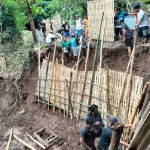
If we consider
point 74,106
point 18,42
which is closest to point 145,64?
point 74,106

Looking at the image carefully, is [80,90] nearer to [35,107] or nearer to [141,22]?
[35,107]

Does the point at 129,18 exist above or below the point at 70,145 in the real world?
above

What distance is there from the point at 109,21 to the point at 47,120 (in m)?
4.39

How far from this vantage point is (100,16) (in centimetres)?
856

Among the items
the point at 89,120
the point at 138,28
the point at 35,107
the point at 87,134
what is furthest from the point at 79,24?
the point at 87,134

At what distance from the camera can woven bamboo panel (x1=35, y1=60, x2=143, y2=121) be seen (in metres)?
4.92

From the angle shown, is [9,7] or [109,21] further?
[9,7]

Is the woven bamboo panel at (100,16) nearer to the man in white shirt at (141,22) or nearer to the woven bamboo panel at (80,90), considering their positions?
the man in white shirt at (141,22)

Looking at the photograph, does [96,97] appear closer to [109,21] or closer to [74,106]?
[74,106]

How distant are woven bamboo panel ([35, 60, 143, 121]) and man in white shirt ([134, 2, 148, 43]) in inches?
86.7

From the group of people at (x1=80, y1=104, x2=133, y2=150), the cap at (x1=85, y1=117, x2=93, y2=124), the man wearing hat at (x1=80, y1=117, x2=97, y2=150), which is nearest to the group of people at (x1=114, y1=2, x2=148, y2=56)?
the group of people at (x1=80, y1=104, x2=133, y2=150)

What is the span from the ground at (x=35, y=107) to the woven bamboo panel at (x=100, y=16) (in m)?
0.53

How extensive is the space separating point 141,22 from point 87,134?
4452 mm

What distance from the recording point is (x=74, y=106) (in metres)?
6.39
